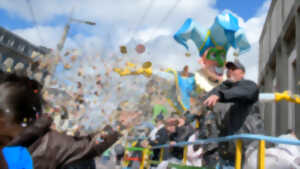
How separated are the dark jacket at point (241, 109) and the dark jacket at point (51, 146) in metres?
1.13

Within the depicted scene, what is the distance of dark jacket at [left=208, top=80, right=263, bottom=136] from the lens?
229 centimetres

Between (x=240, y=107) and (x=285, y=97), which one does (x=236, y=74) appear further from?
(x=285, y=97)

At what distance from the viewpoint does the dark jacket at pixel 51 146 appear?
1512mm

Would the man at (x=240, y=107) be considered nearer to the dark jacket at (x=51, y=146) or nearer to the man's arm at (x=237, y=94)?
the man's arm at (x=237, y=94)

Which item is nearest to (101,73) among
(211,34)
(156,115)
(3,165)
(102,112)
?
(102,112)

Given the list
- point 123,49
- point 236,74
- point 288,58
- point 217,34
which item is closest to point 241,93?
point 236,74

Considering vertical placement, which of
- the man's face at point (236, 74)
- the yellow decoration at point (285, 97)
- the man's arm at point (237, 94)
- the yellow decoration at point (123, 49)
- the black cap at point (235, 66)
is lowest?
the man's arm at point (237, 94)

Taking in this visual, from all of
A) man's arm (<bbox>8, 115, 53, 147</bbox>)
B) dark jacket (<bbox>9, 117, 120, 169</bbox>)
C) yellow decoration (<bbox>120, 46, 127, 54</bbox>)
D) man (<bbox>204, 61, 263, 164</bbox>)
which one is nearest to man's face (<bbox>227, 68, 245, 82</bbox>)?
man (<bbox>204, 61, 263, 164</bbox>)

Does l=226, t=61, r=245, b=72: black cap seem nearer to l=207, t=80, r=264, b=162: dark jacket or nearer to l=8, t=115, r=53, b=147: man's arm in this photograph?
l=207, t=80, r=264, b=162: dark jacket

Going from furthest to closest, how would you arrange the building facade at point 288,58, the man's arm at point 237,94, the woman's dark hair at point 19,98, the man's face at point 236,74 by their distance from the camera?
the building facade at point 288,58 < the man's face at point 236,74 < the man's arm at point 237,94 < the woman's dark hair at point 19,98

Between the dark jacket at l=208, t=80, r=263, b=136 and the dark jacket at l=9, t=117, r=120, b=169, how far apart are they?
113 cm

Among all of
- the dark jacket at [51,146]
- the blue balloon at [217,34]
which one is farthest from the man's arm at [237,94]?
the blue balloon at [217,34]

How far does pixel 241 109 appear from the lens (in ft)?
7.86

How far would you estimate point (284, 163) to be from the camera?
6.07 ft
